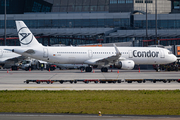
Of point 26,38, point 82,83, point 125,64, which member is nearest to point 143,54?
point 125,64

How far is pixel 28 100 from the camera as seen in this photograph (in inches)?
677

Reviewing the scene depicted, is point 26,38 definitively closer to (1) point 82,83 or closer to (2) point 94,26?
(1) point 82,83

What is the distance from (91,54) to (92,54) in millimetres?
174

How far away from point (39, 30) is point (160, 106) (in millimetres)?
72915

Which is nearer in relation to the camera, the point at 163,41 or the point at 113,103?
the point at 113,103

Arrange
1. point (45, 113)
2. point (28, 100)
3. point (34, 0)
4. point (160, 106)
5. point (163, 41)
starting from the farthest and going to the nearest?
point (34, 0) < point (163, 41) < point (28, 100) < point (160, 106) < point (45, 113)

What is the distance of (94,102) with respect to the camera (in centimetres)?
1672

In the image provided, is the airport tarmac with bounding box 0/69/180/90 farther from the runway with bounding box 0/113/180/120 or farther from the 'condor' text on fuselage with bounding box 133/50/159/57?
the runway with bounding box 0/113/180/120

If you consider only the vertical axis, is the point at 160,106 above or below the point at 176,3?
below

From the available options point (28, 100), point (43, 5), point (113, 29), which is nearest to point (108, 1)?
point (113, 29)

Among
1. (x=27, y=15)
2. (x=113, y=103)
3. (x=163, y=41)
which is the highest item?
(x=27, y=15)

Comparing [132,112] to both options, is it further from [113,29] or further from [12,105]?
[113,29]

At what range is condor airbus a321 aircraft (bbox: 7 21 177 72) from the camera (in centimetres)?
4603

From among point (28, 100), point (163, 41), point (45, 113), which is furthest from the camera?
point (163, 41)
